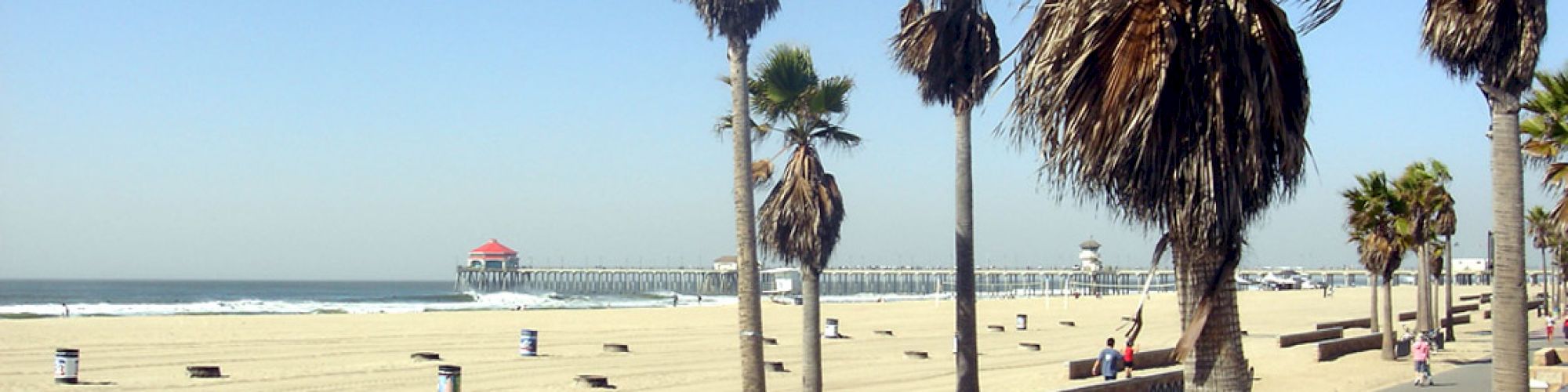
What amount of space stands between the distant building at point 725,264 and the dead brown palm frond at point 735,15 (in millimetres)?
135454

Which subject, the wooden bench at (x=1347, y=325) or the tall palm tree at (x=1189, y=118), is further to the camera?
the wooden bench at (x=1347, y=325)

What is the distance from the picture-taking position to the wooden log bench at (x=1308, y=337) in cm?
3350

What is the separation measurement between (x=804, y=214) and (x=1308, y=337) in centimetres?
2384

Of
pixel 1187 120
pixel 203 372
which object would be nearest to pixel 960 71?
pixel 1187 120

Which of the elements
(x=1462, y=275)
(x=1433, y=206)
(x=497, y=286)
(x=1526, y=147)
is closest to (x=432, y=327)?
(x=1433, y=206)

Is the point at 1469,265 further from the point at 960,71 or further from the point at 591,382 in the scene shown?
the point at 960,71

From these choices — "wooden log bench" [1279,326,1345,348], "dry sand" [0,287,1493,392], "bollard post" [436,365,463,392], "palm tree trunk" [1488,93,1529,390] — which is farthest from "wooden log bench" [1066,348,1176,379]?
"palm tree trunk" [1488,93,1529,390]

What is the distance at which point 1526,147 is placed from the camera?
15680mm

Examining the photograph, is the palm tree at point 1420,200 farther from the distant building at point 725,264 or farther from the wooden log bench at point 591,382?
the distant building at point 725,264

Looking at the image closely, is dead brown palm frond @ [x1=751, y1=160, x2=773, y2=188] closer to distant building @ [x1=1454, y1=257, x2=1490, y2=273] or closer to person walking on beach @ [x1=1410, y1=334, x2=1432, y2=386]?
person walking on beach @ [x1=1410, y1=334, x2=1432, y2=386]

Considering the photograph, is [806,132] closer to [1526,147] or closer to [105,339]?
[1526,147]

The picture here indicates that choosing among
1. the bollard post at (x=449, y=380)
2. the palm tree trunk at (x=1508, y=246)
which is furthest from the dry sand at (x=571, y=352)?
the palm tree trunk at (x=1508, y=246)

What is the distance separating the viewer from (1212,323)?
25.6 feet

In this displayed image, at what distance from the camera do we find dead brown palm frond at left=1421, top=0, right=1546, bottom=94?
1130 centimetres
